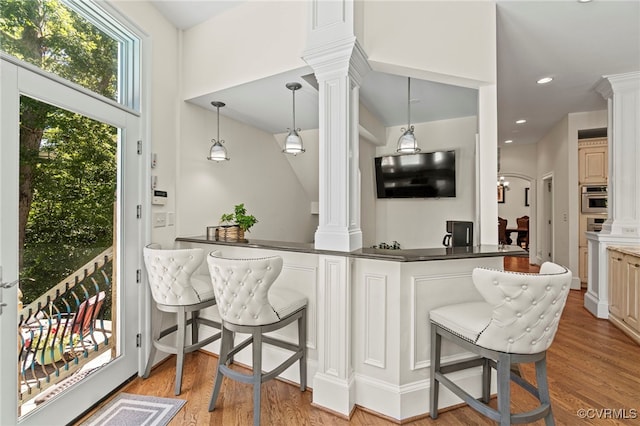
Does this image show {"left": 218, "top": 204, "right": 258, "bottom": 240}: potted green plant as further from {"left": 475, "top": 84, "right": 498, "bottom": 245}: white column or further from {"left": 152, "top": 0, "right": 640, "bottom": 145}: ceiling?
{"left": 475, "top": 84, "right": 498, "bottom": 245}: white column

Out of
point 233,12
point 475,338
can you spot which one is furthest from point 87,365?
point 233,12

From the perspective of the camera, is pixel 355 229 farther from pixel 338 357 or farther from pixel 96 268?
pixel 96 268

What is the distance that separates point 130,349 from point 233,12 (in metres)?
2.95

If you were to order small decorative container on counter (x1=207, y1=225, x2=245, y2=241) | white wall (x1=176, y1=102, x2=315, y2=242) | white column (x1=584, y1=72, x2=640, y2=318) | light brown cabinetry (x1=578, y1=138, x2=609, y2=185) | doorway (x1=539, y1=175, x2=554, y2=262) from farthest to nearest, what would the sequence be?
doorway (x1=539, y1=175, x2=554, y2=262) → light brown cabinetry (x1=578, y1=138, x2=609, y2=185) → white column (x1=584, y1=72, x2=640, y2=318) → white wall (x1=176, y1=102, x2=315, y2=242) → small decorative container on counter (x1=207, y1=225, x2=245, y2=241)

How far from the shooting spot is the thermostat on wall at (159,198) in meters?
2.64

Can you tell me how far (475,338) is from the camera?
63.5 inches

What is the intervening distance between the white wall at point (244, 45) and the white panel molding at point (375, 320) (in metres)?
1.71

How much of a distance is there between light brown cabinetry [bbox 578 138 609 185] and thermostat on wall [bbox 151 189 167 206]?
242 inches

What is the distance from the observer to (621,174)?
3.71 meters

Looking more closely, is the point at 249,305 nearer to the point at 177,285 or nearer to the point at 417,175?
the point at 177,285

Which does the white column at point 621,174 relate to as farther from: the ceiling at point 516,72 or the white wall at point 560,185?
the white wall at point 560,185

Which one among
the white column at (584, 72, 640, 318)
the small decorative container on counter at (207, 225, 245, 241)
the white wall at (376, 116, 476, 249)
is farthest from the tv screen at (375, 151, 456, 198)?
the small decorative container on counter at (207, 225, 245, 241)

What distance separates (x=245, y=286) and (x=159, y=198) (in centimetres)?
141

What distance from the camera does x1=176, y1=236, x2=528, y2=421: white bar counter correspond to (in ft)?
6.50
